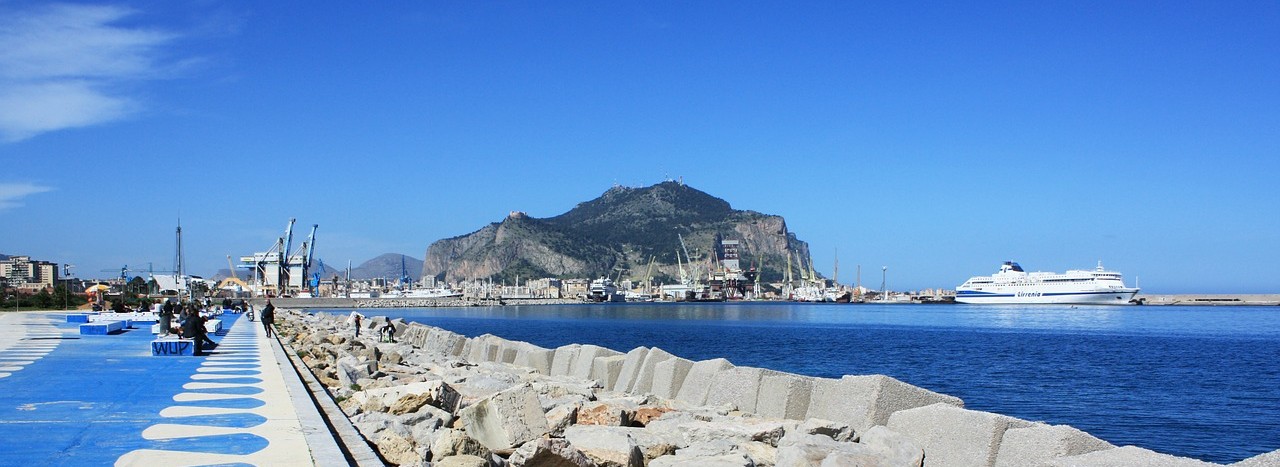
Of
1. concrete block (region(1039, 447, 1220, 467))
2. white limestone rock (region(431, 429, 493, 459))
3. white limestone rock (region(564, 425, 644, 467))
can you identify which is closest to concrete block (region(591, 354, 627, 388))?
white limestone rock (region(564, 425, 644, 467))

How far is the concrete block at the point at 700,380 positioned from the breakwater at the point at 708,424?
20 millimetres

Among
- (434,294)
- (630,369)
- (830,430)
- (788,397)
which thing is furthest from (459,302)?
(830,430)

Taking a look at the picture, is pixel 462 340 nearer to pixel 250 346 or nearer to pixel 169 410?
pixel 250 346

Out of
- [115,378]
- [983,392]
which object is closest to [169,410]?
[115,378]

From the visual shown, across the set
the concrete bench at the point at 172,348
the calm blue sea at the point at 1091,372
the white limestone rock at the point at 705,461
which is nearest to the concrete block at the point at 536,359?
the concrete bench at the point at 172,348

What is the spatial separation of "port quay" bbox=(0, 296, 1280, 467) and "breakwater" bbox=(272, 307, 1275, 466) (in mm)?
18

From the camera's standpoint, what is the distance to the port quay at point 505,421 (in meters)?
6.98

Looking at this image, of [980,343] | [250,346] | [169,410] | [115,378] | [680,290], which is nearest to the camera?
[169,410]

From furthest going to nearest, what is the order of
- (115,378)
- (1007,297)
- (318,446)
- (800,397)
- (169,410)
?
1. (1007,297)
2. (115,378)
3. (800,397)
4. (169,410)
5. (318,446)

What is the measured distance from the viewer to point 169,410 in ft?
31.0

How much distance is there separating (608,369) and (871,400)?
22.2 ft

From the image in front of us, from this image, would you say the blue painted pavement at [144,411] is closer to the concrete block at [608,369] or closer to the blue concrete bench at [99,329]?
the concrete block at [608,369]

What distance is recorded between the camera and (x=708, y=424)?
932cm

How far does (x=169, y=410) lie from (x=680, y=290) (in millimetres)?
187479
